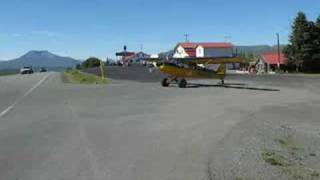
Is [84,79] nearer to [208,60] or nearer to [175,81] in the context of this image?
[208,60]

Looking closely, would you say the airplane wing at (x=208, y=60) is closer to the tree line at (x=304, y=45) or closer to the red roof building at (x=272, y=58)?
the tree line at (x=304, y=45)

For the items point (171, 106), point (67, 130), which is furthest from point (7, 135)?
point (171, 106)

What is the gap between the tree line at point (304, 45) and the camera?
97.2 meters

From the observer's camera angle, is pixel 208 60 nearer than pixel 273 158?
No

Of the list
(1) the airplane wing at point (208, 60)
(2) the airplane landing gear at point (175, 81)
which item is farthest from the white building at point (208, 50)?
(2) the airplane landing gear at point (175, 81)

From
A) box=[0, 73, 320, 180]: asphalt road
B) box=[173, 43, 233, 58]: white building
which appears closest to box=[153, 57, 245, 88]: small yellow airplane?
box=[0, 73, 320, 180]: asphalt road

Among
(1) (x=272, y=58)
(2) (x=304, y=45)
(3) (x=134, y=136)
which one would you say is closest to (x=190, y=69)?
(3) (x=134, y=136)

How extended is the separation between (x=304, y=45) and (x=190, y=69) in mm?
56171

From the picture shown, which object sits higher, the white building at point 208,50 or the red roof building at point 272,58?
the white building at point 208,50

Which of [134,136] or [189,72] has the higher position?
[189,72]

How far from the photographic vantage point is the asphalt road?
1033cm

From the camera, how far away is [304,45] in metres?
97.6

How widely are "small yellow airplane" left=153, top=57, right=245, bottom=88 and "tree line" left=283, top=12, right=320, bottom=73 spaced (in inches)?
2045

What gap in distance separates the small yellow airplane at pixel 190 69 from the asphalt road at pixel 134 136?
17.5 meters
